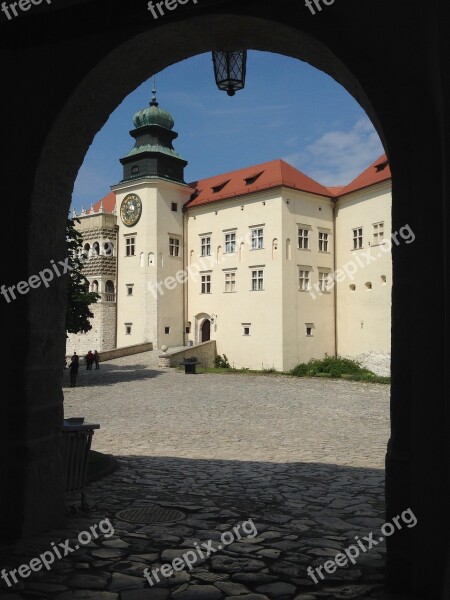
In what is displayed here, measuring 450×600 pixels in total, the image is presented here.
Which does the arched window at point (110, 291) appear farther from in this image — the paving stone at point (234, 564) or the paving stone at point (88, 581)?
the paving stone at point (88, 581)

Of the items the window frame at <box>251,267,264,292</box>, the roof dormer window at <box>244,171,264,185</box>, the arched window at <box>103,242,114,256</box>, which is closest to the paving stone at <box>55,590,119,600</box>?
the window frame at <box>251,267,264,292</box>

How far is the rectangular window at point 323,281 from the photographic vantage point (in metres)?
37.6

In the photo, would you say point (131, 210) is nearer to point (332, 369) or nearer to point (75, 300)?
point (75, 300)

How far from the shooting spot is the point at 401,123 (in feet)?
12.5

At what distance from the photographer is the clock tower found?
4012 centimetres

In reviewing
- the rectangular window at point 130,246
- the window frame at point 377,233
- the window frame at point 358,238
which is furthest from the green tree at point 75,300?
the window frame at point 358,238

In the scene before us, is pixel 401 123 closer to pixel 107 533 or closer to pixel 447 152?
pixel 447 152

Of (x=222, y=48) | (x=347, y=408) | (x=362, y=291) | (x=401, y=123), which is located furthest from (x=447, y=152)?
(x=362, y=291)

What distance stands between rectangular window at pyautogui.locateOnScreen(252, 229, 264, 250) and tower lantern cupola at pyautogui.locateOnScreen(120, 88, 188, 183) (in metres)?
9.00

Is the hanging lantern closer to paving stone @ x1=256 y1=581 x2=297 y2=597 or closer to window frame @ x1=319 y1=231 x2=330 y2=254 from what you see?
paving stone @ x1=256 y1=581 x2=297 y2=597

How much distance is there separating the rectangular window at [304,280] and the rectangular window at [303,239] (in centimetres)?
160

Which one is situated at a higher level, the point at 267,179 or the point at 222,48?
the point at 267,179

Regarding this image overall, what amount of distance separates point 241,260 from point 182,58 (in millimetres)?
33012

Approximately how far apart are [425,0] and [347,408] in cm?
1459
